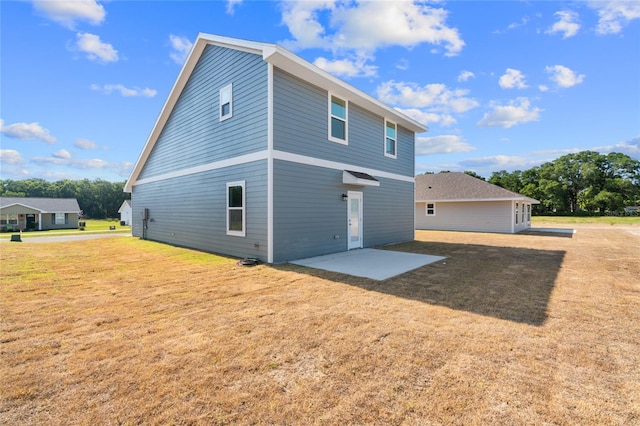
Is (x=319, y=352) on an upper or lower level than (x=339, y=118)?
lower

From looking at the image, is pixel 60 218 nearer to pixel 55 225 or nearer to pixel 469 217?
pixel 55 225

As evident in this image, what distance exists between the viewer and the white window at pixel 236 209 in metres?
8.48

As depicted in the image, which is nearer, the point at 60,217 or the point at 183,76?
the point at 183,76

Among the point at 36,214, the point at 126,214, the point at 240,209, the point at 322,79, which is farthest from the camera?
the point at 126,214

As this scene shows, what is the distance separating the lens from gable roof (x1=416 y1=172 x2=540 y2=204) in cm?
1997

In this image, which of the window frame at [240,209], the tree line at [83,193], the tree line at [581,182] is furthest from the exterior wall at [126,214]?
the tree line at [581,182]

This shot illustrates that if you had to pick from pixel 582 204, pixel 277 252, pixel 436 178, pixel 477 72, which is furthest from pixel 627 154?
pixel 277 252

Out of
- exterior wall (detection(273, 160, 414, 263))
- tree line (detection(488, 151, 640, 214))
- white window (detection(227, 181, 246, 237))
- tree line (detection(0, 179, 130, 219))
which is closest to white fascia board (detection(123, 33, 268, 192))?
exterior wall (detection(273, 160, 414, 263))

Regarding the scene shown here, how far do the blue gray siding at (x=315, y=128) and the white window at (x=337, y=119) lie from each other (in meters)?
0.21

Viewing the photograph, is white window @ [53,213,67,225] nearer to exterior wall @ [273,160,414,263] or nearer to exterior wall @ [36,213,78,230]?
exterior wall @ [36,213,78,230]

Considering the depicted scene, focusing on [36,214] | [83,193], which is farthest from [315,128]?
[83,193]

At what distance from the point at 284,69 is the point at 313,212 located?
13.6 ft

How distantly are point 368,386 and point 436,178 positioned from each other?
2521 cm

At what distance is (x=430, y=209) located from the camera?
2300 cm
